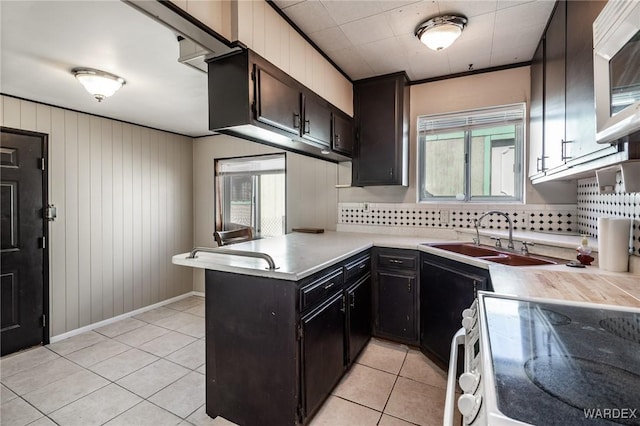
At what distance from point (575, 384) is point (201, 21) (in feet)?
6.11

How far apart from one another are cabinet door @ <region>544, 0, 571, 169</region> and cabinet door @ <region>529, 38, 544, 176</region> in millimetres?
115

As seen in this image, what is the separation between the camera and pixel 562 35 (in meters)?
1.70

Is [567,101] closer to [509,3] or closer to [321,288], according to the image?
[509,3]

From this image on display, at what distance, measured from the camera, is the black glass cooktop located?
0.52 m

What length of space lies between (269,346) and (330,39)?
224cm

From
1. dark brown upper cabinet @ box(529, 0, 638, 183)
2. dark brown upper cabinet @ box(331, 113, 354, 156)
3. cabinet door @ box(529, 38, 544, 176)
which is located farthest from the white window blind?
dark brown upper cabinet @ box(331, 113, 354, 156)

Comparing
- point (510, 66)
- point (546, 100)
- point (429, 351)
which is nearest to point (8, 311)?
point (429, 351)

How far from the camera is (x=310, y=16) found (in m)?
1.99

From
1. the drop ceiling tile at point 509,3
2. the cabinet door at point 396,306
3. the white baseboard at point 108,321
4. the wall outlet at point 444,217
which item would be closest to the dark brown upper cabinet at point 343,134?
the wall outlet at point 444,217

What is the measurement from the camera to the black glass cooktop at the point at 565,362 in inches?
20.4

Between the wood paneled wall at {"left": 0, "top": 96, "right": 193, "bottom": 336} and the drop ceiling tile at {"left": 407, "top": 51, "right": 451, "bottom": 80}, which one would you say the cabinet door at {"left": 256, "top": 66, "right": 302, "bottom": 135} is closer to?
Answer: the drop ceiling tile at {"left": 407, "top": 51, "right": 451, "bottom": 80}

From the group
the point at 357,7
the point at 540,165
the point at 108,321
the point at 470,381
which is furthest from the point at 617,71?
the point at 108,321

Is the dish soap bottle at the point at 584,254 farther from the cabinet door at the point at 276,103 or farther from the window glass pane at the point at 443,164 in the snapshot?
the cabinet door at the point at 276,103

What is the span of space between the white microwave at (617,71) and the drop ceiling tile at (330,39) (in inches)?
61.8
